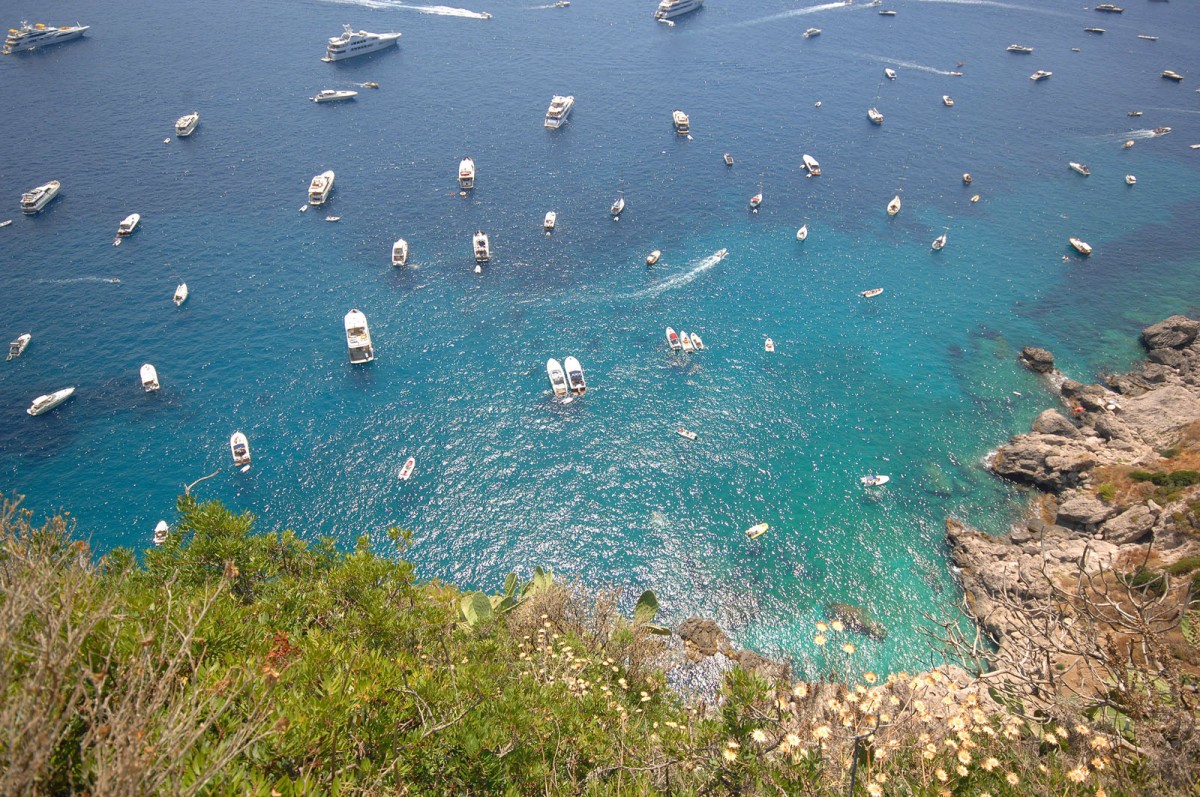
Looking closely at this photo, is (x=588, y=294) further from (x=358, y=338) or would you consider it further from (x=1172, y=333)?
(x=1172, y=333)

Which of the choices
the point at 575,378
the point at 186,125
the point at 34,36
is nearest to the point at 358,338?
the point at 575,378

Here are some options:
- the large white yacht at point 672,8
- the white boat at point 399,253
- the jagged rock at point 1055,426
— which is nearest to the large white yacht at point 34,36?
the white boat at point 399,253

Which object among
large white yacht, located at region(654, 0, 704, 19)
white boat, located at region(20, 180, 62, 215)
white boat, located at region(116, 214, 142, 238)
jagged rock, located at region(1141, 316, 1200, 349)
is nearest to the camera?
jagged rock, located at region(1141, 316, 1200, 349)

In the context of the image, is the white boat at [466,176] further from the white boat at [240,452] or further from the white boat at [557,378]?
the white boat at [240,452]

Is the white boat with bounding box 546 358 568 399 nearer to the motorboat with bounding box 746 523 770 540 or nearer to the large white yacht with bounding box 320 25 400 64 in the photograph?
the motorboat with bounding box 746 523 770 540

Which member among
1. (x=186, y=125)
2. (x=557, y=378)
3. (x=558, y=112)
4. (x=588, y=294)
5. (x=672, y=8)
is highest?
(x=672, y=8)

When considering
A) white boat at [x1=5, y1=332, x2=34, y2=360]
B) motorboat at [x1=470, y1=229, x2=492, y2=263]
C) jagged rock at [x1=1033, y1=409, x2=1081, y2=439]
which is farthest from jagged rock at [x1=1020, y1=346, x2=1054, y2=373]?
white boat at [x1=5, y1=332, x2=34, y2=360]
